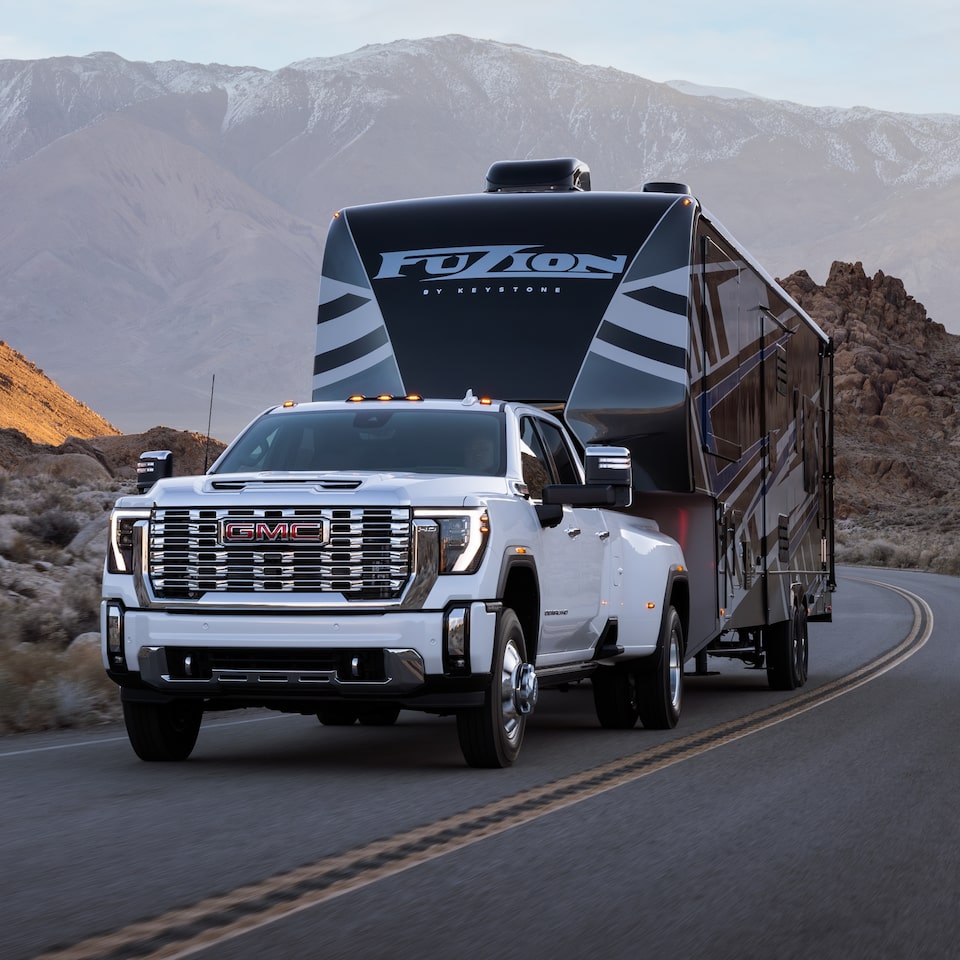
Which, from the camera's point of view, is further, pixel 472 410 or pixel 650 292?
pixel 650 292

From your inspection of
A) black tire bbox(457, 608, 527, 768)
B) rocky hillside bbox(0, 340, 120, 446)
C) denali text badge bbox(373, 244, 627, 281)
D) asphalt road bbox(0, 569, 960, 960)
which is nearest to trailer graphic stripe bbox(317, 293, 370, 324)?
denali text badge bbox(373, 244, 627, 281)

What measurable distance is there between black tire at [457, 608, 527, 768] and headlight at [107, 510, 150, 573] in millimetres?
2134

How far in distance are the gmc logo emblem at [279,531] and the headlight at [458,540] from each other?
571mm

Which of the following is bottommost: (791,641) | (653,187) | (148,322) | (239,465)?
(791,641)

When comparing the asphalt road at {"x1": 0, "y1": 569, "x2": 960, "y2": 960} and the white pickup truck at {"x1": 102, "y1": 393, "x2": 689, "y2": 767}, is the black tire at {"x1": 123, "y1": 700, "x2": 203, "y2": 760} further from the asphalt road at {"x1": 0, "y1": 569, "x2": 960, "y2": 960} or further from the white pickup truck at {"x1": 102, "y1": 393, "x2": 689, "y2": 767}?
the asphalt road at {"x1": 0, "y1": 569, "x2": 960, "y2": 960}

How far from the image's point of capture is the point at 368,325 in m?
14.1

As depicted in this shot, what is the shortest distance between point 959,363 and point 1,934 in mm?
141087

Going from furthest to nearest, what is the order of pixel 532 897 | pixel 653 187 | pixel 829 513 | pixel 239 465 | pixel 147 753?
pixel 829 513, pixel 653 187, pixel 239 465, pixel 147 753, pixel 532 897

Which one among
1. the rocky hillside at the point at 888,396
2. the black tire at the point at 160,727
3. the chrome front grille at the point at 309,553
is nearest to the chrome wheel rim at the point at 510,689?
the chrome front grille at the point at 309,553

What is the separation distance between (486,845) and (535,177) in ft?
27.6

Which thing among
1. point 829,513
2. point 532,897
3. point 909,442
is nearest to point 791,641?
point 829,513

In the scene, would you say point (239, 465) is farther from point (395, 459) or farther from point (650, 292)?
point (650, 292)

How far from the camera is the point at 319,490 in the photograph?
388 inches

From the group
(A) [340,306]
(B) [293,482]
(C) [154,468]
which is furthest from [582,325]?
(B) [293,482]
